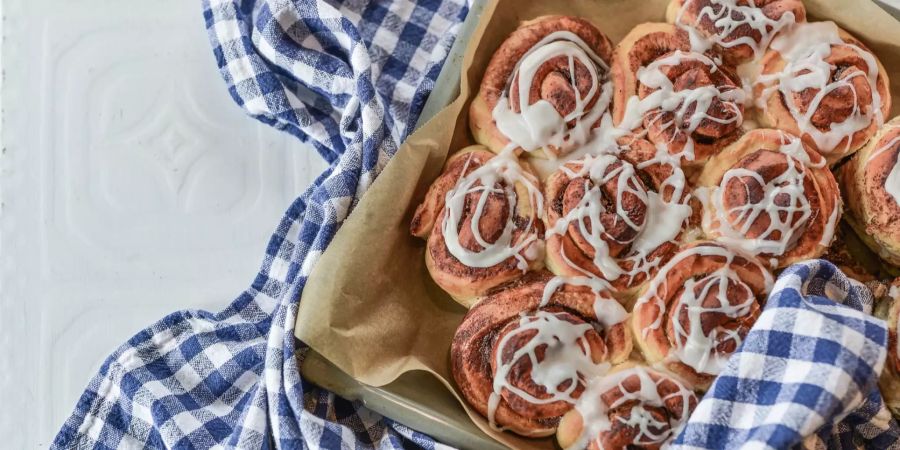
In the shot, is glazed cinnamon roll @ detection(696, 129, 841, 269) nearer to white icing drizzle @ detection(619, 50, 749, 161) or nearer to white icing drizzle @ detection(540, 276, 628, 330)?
white icing drizzle @ detection(619, 50, 749, 161)

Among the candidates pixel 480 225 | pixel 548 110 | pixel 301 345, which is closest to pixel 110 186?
pixel 301 345

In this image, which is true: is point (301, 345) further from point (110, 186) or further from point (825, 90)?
point (825, 90)

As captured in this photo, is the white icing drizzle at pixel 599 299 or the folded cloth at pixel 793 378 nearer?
the folded cloth at pixel 793 378

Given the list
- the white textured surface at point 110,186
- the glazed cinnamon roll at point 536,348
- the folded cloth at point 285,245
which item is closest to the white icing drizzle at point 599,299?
the glazed cinnamon roll at point 536,348

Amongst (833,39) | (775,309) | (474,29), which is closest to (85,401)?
(474,29)

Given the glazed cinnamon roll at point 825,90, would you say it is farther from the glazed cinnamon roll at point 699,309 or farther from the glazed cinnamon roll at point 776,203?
the glazed cinnamon roll at point 699,309

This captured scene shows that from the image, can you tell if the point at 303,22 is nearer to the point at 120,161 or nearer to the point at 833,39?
the point at 120,161
